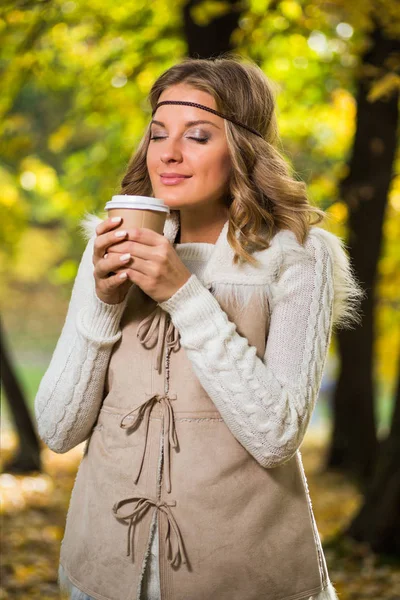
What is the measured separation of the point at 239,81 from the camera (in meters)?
2.45

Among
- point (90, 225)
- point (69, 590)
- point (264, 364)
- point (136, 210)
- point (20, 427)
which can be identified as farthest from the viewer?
point (20, 427)

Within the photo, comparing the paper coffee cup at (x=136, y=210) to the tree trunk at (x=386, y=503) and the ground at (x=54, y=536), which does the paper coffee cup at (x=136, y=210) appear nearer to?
the ground at (x=54, y=536)

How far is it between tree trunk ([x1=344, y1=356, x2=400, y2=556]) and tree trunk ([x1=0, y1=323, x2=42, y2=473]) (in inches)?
215

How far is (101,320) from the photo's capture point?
2312 millimetres

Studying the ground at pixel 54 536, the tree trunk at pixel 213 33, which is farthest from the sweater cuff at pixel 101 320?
the tree trunk at pixel 213 33

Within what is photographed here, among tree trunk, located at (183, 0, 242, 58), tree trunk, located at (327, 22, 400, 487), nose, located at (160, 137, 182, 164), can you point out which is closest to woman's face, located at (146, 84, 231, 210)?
nose, located at (160, 137, 182, 164)

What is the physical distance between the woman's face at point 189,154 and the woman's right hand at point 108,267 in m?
0.29

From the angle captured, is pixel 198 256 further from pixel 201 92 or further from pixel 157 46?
pixel 157 46

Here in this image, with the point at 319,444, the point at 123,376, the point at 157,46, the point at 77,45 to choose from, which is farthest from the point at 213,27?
the point at 319,444

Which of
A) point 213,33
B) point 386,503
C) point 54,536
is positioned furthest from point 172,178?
point 54,536

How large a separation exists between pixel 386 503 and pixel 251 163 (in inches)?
176

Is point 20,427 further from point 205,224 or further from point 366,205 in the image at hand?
point 205,224

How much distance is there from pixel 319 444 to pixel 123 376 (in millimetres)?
13452

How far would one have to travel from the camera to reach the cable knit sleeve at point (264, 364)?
7.04 feet
